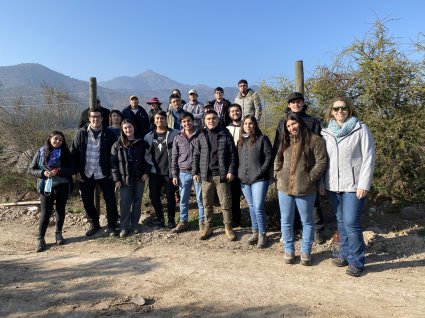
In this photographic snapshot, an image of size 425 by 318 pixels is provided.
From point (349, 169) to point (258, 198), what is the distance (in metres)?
1.52

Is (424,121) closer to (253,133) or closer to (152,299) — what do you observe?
(253,133)

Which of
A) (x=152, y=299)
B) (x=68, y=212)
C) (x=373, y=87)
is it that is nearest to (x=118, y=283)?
(x=152, y=299)

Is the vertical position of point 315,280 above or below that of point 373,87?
below

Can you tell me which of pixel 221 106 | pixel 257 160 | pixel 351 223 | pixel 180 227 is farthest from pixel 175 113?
pixel 351 223

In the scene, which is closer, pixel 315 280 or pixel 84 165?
pixel 315 280

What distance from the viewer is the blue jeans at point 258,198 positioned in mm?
5465

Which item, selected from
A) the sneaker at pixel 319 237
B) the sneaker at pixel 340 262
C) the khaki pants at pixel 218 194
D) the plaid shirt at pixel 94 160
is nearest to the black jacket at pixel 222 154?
the khaki pants at pixel 218 194

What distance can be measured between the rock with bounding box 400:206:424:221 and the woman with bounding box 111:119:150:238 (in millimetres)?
4813

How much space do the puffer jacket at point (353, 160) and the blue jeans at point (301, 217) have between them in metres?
0.41

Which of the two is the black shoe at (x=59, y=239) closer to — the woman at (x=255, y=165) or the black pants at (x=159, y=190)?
the black pants at (x=159, y=190)

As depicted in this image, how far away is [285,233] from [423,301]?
1760 mm

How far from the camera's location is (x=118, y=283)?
14.9ft

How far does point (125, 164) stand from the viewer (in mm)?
6148

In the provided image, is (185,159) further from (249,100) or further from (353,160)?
(353,160)
